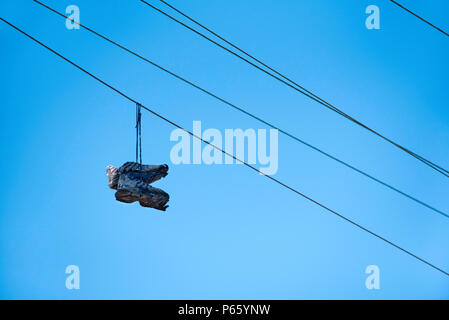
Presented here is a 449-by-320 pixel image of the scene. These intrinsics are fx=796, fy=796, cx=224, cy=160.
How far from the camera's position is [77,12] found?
16219 mm

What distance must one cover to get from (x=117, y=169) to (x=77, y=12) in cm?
415

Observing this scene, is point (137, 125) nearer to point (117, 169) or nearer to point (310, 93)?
point (117, 169)
